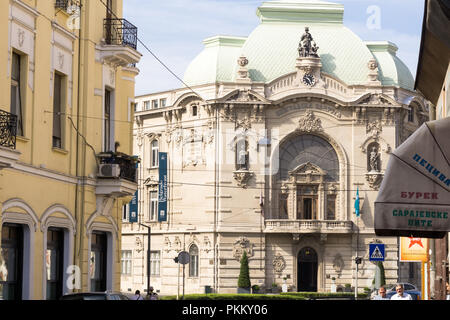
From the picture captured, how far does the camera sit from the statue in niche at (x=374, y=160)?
70.8 m

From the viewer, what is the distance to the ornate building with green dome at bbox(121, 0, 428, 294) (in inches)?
2699

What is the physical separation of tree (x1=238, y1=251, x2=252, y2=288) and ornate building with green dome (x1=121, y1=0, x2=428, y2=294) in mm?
1342

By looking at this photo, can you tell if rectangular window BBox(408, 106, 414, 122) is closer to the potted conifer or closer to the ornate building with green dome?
the ornate building with green dome


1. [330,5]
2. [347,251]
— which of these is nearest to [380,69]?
[330,5]

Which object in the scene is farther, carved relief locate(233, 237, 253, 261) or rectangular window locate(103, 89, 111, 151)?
carved relief locate(233, 237, 253, 261)

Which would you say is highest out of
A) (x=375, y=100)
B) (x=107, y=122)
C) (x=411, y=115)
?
(x=375, y=100)

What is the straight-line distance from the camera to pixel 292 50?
71.6 meters

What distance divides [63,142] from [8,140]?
17.2 ft

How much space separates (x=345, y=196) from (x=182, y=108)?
45.8ft

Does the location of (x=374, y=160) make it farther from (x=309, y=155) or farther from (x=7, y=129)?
(x=7, y=129)

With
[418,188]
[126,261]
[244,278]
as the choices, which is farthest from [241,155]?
[418,188]

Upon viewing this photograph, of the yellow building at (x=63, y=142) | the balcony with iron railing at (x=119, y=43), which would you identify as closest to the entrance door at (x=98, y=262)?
the yellow building at (x=63, y=142)

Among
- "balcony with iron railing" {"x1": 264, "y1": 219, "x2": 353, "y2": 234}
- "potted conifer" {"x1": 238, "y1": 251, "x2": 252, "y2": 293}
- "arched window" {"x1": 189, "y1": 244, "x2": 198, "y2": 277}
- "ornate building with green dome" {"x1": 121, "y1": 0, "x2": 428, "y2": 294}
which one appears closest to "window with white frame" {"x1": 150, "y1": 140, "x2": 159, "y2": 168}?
"ornate building with green dome" {"x1": 121, "y1": 0, "x2": 428, "y2": 294}
